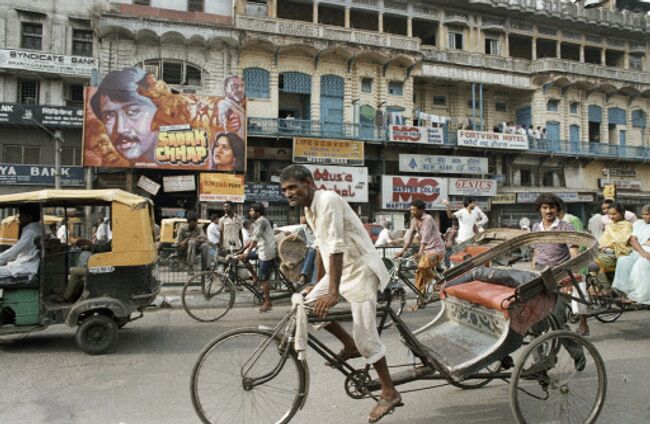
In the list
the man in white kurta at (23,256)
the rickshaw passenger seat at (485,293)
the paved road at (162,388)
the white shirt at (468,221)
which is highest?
the white shirt at (468,221)

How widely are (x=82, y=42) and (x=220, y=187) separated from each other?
40.2ft

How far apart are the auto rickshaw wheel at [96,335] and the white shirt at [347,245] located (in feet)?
11.6

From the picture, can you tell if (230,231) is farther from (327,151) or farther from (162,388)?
(327,151)

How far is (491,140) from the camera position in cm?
2567

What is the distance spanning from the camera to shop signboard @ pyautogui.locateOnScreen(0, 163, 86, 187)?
20438 mm

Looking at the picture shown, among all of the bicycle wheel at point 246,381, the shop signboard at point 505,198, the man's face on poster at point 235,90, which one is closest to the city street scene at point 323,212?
the bicycle wheel at point 246,381

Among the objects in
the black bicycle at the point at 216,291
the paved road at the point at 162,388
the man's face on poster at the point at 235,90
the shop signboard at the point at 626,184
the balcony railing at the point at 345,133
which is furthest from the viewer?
the shop signboard at the point at 626,184

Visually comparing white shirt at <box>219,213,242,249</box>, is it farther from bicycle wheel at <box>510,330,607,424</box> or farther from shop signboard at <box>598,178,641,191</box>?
shop signboard at <box>598,178,641,191</box>

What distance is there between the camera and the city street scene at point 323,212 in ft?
10.4

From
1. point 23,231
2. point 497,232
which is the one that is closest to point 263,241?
point 23,231

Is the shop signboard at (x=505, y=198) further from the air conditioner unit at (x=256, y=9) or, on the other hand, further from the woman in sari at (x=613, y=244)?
the woman in sari at (x=613, y=244)

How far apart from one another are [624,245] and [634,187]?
30.7m

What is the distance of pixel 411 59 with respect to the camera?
24969 mm

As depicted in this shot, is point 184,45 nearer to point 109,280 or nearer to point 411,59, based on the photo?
point 411,59
